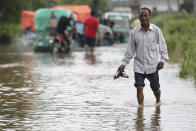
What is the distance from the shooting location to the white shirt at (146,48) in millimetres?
11992

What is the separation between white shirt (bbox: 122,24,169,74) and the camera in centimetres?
1199

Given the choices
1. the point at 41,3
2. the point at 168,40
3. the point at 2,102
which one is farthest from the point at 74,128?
the point at 41,3

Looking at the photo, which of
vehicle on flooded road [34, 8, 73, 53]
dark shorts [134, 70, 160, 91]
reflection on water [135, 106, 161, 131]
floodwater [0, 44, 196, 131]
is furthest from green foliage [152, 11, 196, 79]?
reflection on water [135, 106, 161, 131]

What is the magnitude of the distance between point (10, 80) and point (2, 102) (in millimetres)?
4848

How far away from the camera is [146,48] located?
474 inches

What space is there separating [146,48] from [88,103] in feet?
5.14

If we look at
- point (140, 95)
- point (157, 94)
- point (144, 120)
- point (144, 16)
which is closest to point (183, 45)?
point (157, 94)

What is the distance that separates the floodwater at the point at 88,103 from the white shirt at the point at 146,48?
675 mm

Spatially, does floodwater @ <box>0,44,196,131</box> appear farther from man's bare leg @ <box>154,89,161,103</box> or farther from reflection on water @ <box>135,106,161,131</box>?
man's bare leg @ <box>154,89,161,103</box>

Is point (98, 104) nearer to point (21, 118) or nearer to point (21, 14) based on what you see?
point (21, 118)

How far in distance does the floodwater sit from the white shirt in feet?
2.22

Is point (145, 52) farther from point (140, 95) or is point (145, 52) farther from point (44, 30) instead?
point (44, 30)

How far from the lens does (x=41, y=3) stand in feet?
195

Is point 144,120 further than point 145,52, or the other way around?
point 145,52
